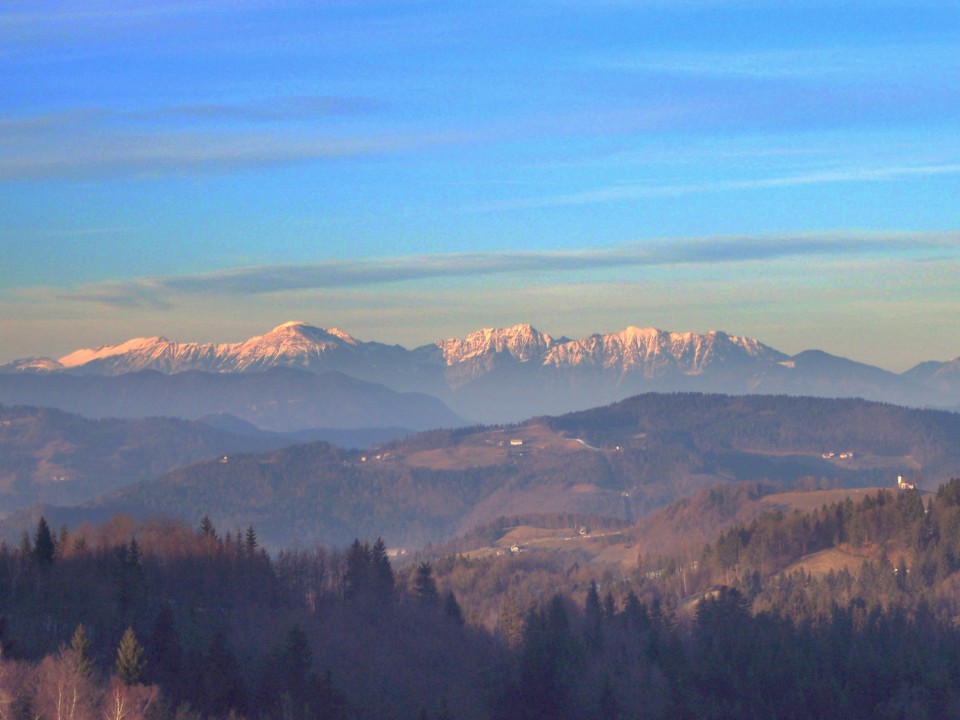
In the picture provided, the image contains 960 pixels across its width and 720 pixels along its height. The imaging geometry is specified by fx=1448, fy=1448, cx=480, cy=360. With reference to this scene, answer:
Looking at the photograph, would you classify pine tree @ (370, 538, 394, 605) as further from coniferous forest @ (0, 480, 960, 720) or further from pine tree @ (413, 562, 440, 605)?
pine tree @ (413, 562, 440, 605)

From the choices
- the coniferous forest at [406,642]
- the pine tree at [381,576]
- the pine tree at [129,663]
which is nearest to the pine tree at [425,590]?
the coniferous forest at [406,642]

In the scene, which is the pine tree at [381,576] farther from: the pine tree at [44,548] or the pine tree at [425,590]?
the pine tree at [44,548]

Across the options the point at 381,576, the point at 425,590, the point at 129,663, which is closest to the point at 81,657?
the point at 129,663

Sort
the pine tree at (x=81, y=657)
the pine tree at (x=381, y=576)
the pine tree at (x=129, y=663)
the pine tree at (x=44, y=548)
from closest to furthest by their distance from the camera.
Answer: the pine tree at (x=81, y=657), the pine tree at (x=129, y=663), the pine tree at (x=44, y=548), the pine tree at (x=381, y=576)

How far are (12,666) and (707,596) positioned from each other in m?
97.9

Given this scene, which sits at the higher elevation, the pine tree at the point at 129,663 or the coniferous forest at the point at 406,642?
the pine tree at the point at 129,663

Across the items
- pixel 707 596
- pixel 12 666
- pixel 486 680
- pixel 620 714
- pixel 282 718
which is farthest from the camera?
pixel 707 596

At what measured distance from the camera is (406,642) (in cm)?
11731

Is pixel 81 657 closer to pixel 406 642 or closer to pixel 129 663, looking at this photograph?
pixel 129 663

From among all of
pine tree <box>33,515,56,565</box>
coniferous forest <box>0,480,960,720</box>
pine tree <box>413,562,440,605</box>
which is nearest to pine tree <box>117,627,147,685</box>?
coniferous forest <box>0,480,960,720</box>

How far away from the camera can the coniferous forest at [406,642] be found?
87750mm

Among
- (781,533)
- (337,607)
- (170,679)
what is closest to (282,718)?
(170,679)

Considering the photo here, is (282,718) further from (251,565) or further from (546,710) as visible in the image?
(251,565)

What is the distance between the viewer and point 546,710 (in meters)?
105
